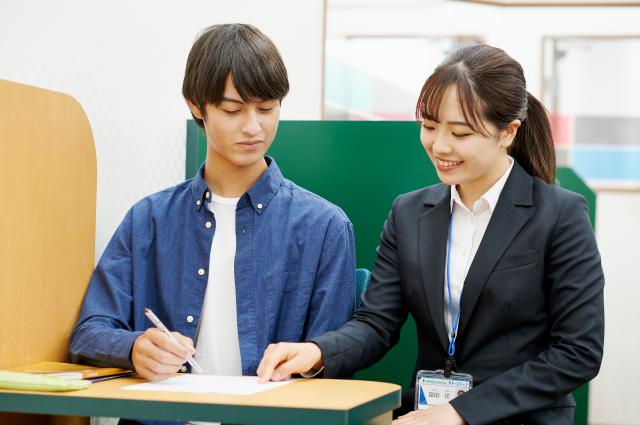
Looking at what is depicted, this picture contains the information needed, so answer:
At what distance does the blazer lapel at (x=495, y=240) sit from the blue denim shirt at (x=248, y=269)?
0.25 meters

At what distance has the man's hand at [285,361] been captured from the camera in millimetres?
1602

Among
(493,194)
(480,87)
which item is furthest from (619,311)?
(480,87)

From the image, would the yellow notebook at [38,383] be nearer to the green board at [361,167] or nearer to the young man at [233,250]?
the young man at [233,250]

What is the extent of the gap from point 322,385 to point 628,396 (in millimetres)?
3583

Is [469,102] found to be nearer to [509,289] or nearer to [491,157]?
[491,157]

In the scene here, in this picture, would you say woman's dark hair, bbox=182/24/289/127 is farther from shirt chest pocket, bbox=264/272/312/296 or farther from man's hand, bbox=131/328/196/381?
man's hand, bbox=131/328/196/381

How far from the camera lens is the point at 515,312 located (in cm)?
182

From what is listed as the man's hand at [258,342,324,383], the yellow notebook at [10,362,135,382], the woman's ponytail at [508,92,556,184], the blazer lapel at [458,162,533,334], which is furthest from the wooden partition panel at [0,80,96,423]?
the woman's ponytail at [508,92,556,184]

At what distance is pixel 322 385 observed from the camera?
154cm

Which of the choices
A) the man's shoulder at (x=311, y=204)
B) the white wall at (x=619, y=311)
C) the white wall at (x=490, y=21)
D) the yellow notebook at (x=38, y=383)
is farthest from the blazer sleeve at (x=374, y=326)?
the white wall at (x=619, y=311)

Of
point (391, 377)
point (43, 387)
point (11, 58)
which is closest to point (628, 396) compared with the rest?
point (391, 377)

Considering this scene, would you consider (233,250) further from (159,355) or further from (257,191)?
(159,355)

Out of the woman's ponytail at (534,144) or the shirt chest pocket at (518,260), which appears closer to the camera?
the shirt chest pocket at (518,260)

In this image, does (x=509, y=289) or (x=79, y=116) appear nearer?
(x=509, y=289)
